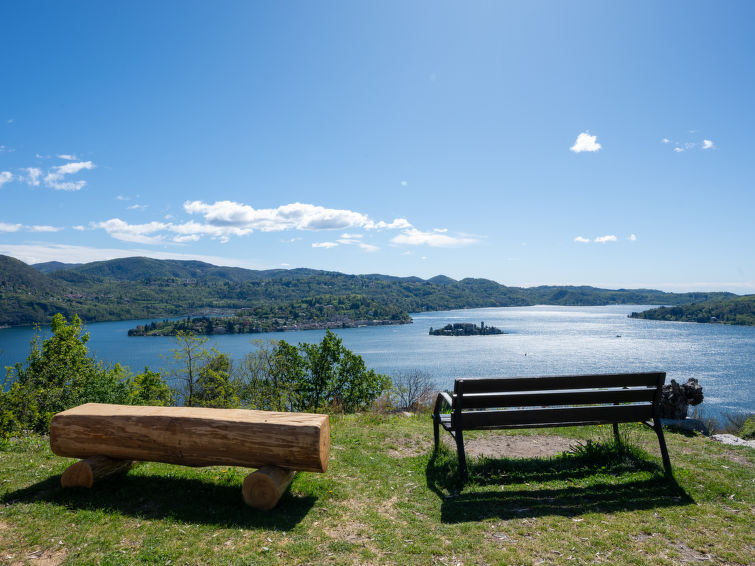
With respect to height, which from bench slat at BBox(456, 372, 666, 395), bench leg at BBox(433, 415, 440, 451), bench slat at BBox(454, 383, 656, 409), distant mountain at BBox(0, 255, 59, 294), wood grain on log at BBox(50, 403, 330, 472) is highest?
distant mountain at BBox(0, 255, 59, 294)

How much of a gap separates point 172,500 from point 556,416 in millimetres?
4991

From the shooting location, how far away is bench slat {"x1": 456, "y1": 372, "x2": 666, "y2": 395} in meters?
5.12

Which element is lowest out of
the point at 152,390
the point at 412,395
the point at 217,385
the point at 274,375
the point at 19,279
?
the point at 412,395

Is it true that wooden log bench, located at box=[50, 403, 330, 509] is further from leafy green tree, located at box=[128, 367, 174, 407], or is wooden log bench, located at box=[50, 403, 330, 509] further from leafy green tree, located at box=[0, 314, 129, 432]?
leafy green tree, located at box=[128, 367, 174, 407]

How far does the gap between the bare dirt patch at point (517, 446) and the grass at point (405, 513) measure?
19.4 inches

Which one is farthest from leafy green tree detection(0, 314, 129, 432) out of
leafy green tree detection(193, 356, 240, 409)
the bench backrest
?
the bench backrest

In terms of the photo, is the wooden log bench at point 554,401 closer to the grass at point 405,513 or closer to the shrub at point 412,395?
the grass at point 405,513

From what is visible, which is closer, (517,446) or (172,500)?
(172,500)

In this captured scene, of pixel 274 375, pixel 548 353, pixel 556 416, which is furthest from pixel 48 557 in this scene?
pixel 548 353

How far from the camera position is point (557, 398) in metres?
5.27

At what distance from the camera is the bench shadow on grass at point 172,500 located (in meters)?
4.28

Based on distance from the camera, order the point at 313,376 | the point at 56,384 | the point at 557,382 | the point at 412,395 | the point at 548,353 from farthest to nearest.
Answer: the point at 548,353 < the point at 412,395 < the point at 313,376 < the point at 56,384 < the point at 557,382

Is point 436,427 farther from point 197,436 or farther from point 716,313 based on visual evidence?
point 716,313

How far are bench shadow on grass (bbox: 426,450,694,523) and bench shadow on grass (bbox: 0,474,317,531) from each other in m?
1.85
